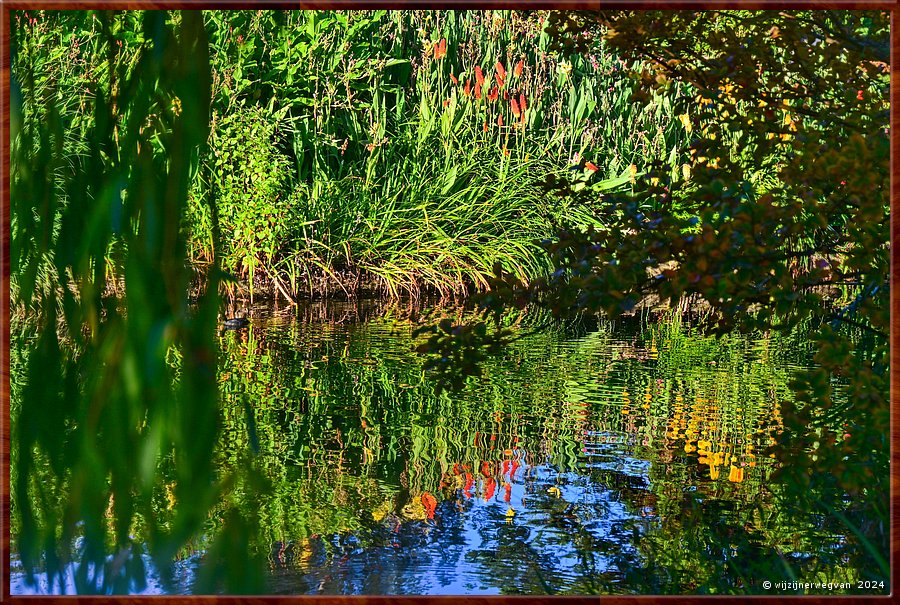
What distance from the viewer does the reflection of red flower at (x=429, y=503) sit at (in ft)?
10.4

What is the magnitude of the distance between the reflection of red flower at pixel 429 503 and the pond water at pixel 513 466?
0.01 metres

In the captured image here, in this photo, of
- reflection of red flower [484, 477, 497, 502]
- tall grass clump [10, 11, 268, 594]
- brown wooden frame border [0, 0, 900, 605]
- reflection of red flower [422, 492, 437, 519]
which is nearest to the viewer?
tall grass clump [10, 11, 268, 594]

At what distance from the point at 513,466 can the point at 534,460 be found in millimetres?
89

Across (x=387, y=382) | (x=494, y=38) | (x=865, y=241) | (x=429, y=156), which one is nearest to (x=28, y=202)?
(x=865, y=241)

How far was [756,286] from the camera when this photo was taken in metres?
2.29

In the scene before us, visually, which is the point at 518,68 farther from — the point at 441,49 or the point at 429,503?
the point at 429,503

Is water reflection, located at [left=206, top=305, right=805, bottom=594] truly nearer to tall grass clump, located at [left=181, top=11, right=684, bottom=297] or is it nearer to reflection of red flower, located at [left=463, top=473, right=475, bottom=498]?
reflection of red flower, located at [left=463, top=473, right=475, bottom=498]

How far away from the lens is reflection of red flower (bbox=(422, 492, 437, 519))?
10.4ft

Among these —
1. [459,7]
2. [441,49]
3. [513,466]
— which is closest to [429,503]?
[513,466]

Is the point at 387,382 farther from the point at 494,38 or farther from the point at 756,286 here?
the point at 494,38

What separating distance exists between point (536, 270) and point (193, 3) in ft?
17.7

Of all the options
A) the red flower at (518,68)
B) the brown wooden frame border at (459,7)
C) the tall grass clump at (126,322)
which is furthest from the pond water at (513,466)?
the red flower at (518,68)

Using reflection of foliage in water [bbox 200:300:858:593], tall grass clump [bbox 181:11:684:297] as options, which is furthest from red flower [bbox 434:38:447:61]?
reflection of foliage in water [bbox 200:300:858:593]

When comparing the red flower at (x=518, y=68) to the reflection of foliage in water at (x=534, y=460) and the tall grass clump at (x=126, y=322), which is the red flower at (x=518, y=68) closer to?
the reflection of foliage in water at (x=534, y=460)
